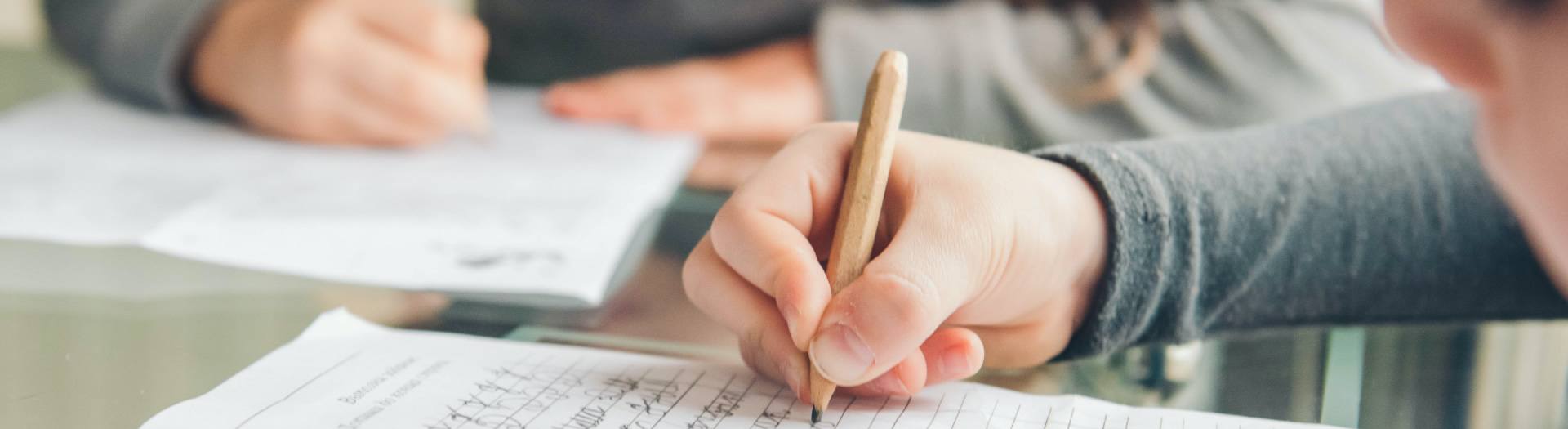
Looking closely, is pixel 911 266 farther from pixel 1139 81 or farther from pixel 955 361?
pixel 1139 81

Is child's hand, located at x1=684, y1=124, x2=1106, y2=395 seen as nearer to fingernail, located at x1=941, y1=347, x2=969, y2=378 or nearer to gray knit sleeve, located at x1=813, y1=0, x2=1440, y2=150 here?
fingernail, located at x1=941, y1=347, x2=969, y2=378

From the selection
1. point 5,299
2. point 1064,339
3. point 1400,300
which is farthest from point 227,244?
point 1400,300

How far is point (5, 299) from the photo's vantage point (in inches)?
14.9

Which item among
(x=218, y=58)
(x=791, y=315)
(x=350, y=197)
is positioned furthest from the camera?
(x=218, y=58)

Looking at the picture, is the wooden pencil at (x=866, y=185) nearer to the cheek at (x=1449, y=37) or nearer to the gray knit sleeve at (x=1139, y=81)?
the cheek at (x=1449, y=37)

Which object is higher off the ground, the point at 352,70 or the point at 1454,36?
the point at 1454,36

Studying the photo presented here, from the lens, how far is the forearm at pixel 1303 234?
0.34 metres

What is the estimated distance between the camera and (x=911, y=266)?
Result: 0.89 ft

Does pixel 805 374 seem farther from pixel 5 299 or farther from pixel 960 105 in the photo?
pixel 960 105

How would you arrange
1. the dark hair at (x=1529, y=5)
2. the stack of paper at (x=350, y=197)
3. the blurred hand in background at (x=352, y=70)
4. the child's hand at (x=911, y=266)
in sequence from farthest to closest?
the blurred hand in background at (x=352, y=70)
the stack of paper at (x=350, y=197)
the child's hand at (x=911, y=266)
the dark hair at (x=1529, y=5)

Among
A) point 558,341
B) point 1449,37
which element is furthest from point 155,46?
point 1449,37

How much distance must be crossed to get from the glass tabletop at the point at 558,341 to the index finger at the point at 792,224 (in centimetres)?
5

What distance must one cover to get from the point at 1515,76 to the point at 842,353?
0.47 feet

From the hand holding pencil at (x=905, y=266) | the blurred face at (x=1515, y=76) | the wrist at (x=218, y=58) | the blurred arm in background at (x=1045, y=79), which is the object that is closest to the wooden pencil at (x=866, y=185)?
the hand holding pencil at (x=905, y=266)
